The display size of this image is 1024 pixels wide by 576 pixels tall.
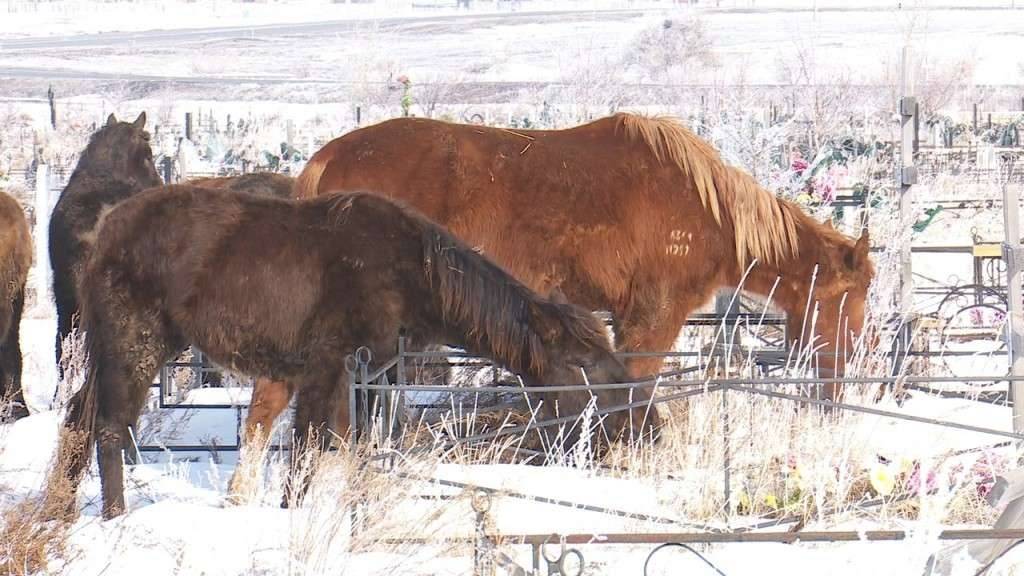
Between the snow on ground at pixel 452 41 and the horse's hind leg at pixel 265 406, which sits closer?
the horse's hind leg at pixel 265 406

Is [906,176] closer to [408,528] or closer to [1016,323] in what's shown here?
[1016,323]

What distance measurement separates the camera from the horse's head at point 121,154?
A: 9.71 m

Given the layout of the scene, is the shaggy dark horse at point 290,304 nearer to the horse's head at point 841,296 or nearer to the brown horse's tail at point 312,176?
the brown horse's tail at point 312,176

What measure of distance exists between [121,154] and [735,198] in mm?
4718

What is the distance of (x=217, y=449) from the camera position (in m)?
8.05

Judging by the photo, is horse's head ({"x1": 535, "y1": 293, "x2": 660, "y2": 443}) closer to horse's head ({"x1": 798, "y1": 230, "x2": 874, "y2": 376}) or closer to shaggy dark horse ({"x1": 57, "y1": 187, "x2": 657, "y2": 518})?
shaggy dark horse ({"x1": 57, "y1": 187, "x2": 657, "y2": 518})

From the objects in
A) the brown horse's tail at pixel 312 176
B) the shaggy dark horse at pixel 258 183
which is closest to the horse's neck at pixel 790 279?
the brown horse's tail at pixel 312 176

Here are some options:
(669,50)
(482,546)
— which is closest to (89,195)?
(482,546)

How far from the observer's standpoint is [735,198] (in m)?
8.06

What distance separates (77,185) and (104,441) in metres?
3.89

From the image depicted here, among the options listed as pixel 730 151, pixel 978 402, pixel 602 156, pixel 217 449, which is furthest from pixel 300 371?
pixel 730 151

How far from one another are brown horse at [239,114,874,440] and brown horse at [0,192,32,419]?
8.44 ft

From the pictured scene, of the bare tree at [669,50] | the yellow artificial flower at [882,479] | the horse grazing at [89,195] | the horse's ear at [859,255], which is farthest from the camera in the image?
the bare tree at [669,50]

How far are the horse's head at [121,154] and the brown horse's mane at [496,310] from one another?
4.45 metres
